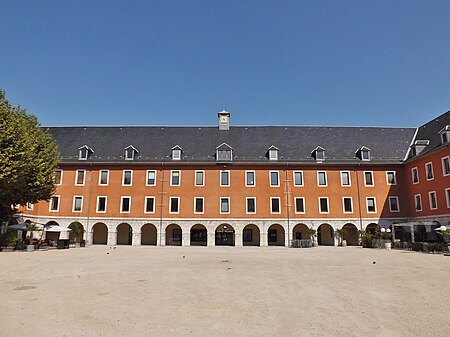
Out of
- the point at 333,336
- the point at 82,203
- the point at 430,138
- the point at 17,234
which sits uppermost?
the point at 430,138

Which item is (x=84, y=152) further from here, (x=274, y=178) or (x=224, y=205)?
(x=274, y=178)

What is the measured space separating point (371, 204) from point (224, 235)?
17.1 meters

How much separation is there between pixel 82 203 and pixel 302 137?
27460 mm

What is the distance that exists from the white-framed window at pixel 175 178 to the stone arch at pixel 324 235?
57.2 ft

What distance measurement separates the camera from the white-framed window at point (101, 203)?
127 feet

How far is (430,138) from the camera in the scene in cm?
3775

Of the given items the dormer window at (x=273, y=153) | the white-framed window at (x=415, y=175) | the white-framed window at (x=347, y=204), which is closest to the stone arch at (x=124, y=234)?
the dormer window at (x=273, y=153)

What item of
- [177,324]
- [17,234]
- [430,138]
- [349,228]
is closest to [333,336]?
[177,324]

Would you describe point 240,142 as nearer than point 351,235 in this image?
No

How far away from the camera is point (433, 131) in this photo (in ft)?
125

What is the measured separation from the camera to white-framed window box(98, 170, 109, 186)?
39312 mm

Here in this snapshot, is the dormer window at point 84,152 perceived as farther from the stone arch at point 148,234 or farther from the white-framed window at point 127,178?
the stone arch at point 148,234

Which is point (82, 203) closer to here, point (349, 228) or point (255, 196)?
Answer: point (255, 196)

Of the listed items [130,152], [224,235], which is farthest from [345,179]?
[130,152]
